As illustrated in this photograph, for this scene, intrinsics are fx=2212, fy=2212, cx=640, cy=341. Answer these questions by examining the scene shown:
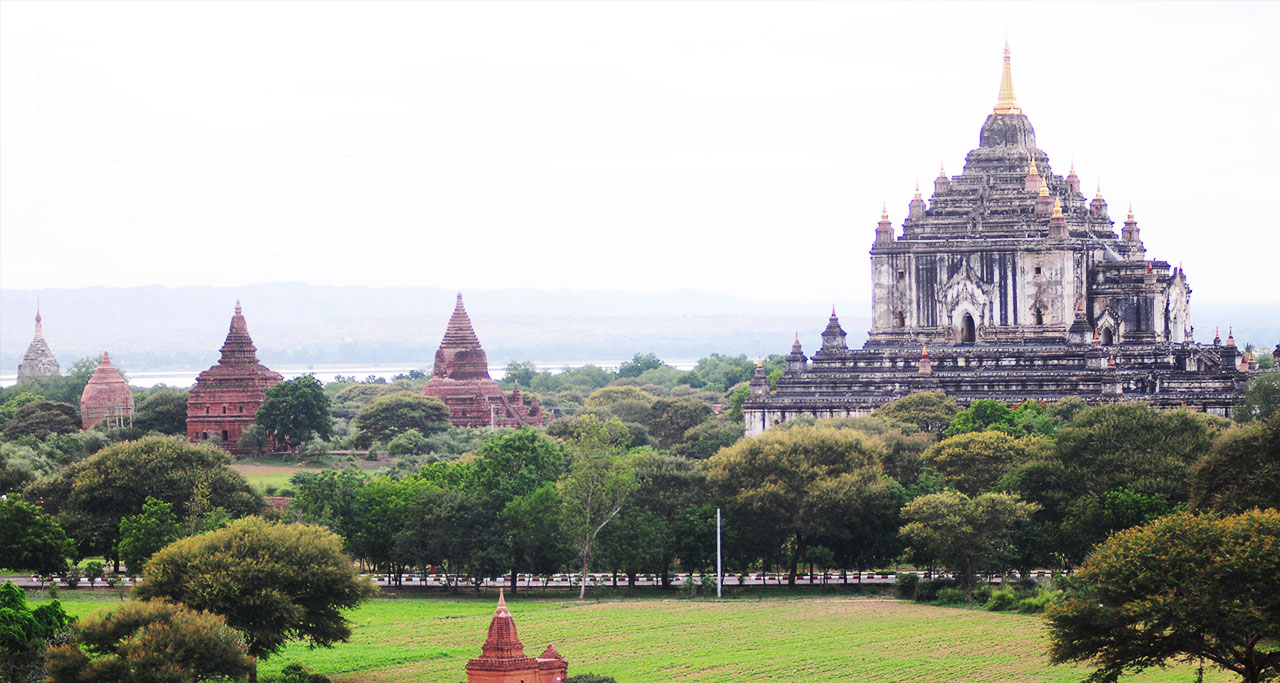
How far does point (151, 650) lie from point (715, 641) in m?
19.7

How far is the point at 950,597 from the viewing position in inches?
3078

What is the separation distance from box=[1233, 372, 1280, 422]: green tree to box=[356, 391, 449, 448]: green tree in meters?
53.9

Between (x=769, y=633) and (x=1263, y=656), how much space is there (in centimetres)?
2048

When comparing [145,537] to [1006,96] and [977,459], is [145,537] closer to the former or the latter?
[977,459]

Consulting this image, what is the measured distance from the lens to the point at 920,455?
3664 inches

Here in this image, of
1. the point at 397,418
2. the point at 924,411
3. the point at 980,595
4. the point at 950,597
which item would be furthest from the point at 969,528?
the point at 397,418

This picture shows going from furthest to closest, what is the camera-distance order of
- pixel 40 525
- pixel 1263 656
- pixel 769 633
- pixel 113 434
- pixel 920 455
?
pixel 113 434
pixel 920 455
pixel 40 525
pixel 769 633
pixel 1263 656

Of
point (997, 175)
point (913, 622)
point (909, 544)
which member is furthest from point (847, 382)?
point (913, 622)

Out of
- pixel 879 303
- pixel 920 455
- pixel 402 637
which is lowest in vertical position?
pixel 402 637

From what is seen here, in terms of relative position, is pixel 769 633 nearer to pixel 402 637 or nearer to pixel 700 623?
pixel 700 623

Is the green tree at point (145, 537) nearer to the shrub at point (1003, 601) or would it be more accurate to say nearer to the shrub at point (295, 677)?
the shrub at point (295, 677)

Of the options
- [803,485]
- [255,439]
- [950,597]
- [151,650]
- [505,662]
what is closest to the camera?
[151,650]

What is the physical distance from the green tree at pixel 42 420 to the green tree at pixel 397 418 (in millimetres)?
17672

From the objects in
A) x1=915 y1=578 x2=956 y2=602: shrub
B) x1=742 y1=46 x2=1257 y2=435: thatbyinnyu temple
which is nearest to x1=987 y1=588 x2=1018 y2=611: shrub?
x1=915 y1=578 x2=956 y2=602: shrub
